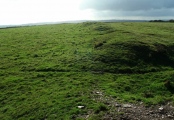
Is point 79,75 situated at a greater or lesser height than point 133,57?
lesser

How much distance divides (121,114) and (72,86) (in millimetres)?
8123

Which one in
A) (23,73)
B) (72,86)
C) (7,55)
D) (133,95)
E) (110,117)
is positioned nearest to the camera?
(110,117)

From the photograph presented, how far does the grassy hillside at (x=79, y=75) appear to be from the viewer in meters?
21.7

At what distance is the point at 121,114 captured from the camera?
64.2ft

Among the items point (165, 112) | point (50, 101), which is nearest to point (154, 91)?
point (165, 112)

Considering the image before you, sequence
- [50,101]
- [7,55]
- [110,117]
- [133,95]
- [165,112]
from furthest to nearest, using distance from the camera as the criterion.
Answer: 1. [7,55]
2. [133,95]
3. [50,101]
4. [165,112]
5. [110,117]

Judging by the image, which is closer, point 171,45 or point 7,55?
point 7,55

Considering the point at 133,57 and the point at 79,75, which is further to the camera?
the point at 133,57

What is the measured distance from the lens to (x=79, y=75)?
30016 mm

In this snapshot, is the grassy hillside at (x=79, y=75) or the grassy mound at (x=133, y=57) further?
the grassy mound at (x=133, y=57)

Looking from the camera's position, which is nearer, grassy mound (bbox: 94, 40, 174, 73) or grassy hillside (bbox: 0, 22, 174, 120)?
grassy hillside (bbox: 0, 22, 174, 120)

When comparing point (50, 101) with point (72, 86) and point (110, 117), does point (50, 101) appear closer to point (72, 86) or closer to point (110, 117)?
point (72, 86)

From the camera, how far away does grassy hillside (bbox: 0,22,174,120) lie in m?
21.7

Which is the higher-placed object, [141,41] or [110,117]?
[141,41]
